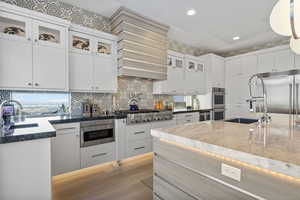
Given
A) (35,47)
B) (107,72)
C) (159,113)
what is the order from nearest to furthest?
(35,47) < (107,72) < (159,113)

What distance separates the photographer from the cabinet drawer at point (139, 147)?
9.15 ft

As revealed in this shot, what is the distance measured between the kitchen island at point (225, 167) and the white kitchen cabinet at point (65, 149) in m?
1.41

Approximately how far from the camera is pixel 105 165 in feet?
8.64

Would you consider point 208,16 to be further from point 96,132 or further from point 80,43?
point 96,132

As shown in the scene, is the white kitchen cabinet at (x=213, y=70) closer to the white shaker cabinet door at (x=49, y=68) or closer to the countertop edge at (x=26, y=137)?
the white shaker cabinet door at (x=49, y=68)

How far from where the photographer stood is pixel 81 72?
256cm

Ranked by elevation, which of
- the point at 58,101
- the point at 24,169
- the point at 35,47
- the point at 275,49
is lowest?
the point at 24,169

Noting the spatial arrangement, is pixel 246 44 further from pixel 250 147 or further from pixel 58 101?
pixel 58 101

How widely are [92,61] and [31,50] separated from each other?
847 mm

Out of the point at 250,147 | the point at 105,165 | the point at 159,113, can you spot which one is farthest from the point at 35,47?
the point at 250,147

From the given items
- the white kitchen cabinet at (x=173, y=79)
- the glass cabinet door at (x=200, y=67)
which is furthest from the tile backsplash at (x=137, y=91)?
the glass cabinet door at (x=200, y=67)

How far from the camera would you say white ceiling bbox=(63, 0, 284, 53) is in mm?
2602

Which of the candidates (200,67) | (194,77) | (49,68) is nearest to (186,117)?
(194,77)

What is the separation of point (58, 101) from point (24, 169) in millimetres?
1707
